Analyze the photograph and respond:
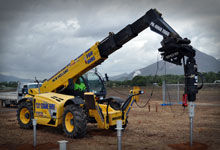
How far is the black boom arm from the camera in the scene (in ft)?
24.2

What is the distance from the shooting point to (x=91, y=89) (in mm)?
10898

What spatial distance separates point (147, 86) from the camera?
48.8 m

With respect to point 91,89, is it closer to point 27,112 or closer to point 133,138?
point 133,138

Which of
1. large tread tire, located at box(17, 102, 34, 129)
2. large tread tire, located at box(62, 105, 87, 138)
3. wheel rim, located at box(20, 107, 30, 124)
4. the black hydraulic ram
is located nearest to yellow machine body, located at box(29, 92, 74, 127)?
large tread tire, located at box(17, 102, 34, 129)

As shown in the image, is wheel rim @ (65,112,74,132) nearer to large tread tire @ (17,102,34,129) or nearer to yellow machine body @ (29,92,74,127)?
yellow machine body @ (29,92,74,127)

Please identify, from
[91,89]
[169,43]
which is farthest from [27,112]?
[169,43]

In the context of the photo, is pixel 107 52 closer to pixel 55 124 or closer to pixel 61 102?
pixel 61 102

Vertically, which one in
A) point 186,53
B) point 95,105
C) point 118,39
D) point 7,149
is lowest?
point 7,149

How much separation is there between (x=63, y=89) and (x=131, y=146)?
13.8 feet

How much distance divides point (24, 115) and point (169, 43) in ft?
24.9

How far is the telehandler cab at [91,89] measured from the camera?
757 cm

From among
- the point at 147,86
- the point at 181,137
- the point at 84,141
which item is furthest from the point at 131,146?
the point at 147,86

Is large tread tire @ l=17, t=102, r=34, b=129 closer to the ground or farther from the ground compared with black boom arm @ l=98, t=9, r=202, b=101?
closer to the ground

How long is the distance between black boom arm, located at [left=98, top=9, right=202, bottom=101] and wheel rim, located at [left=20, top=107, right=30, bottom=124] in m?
5.33
